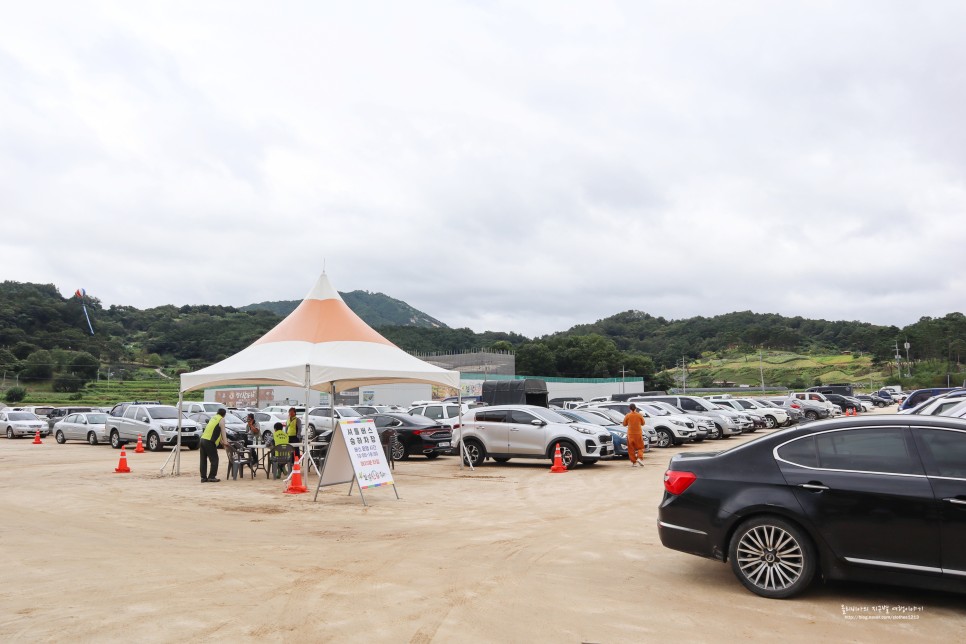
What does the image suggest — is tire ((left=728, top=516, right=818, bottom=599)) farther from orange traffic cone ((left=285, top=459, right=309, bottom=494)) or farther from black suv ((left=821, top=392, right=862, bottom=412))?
black suv ((left=821, top=392, right=862, bottom=412))

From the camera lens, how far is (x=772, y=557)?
620 cm

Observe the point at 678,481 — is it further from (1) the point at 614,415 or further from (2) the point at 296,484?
(1) the point at 614,415

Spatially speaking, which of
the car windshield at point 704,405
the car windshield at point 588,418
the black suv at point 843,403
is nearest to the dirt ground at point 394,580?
the car windshield at point 588,418

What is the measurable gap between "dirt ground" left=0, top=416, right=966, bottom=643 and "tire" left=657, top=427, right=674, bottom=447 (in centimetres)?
1307

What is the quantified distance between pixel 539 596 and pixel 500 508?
5.79m

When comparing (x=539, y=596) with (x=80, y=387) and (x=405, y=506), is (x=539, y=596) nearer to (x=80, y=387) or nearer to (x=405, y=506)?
(x=405, y=506)

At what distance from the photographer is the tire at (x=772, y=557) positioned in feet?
19.9

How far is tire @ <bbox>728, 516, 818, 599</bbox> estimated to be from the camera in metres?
6.07

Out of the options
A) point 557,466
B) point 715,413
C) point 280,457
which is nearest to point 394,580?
point 280,457

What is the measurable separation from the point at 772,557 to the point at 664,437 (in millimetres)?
20571

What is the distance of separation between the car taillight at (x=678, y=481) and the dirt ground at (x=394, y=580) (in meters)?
0.88

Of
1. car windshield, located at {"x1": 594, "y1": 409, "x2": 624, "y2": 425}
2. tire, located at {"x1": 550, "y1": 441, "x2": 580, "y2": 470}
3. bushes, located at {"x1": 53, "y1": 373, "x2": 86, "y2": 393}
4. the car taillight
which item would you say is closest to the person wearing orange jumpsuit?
tire, located at {"x1": 550, "y1": 441, "x2": 580, "y2": 470}

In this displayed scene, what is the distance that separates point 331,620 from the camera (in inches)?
228

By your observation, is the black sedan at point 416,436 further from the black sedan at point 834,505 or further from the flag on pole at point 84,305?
the flag on pole at point 84,305
